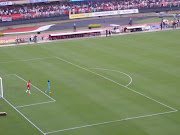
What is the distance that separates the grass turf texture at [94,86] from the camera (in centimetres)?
3322

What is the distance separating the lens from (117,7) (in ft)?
347

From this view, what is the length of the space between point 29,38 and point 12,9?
29550mm

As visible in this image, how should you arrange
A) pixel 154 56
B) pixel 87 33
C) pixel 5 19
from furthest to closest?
pixel 5 19
pixel 87 33
pixel 154 56

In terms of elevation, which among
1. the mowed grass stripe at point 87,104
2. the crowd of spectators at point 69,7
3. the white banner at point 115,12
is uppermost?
the crowd of spectators at point 69,7

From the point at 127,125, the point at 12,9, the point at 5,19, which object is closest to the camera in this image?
the point at 127,125

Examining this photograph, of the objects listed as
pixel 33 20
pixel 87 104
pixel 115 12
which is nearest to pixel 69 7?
pixel 33 20

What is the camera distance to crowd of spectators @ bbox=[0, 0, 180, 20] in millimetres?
97875

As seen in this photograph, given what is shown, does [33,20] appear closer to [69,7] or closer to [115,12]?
[69,7]

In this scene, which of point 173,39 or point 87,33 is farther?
point 87,33

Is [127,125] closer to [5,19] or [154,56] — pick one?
[154,56]

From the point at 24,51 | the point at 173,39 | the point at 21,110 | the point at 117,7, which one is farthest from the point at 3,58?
the point at 117,7

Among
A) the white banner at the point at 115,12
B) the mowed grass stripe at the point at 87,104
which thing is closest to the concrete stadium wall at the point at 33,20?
the white banner at the point at 115,12

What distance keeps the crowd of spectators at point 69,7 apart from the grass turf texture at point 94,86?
29.1 metres

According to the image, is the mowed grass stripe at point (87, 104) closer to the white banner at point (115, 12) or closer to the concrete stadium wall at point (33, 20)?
the concrete stadium wall at point (33, 20)
